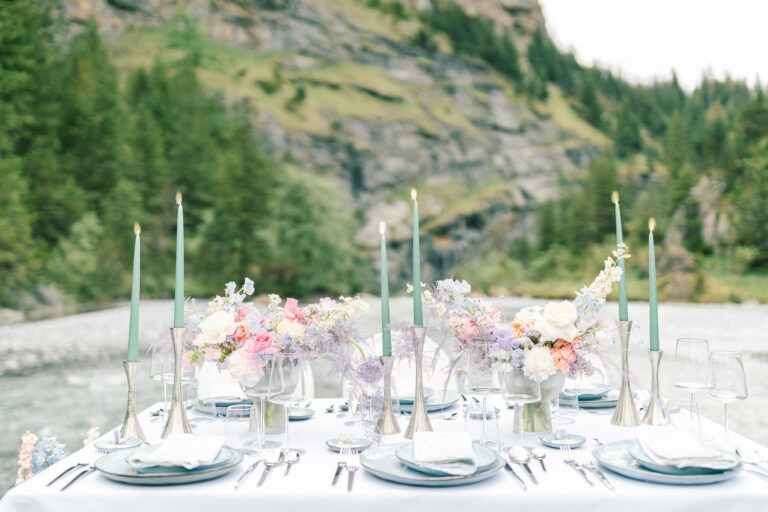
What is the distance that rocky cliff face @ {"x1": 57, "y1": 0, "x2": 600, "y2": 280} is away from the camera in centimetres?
2145

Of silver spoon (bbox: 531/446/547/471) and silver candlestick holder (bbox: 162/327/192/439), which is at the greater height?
silver candlestick holder (bbox: 162/327/192/439)

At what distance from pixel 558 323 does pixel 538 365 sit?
10cm

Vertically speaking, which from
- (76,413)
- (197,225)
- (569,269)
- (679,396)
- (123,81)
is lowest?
(76,413)

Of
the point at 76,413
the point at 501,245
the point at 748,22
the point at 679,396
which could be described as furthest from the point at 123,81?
the point at 679,396

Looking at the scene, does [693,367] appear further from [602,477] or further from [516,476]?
[516,476]

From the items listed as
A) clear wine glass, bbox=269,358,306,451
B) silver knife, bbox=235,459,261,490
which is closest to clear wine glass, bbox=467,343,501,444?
clear wine glass, bbox=269,358,306,451

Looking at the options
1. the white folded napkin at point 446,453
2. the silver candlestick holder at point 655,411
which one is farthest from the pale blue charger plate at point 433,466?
the silver candlestick holder at point 655,411

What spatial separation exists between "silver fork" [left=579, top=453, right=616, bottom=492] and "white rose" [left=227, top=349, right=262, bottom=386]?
691 mm

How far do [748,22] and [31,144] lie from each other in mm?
21117

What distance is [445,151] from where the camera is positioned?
75.2ft

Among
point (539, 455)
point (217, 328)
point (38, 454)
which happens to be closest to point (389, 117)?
point (38, 454)

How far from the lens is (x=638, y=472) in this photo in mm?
1063

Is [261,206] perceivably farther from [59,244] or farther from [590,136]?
[590,136]

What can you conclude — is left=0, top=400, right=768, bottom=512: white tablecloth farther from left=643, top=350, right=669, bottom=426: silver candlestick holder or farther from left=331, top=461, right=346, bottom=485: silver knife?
left=643, top=350, right=669, bottom=426: silver candlestick holder
